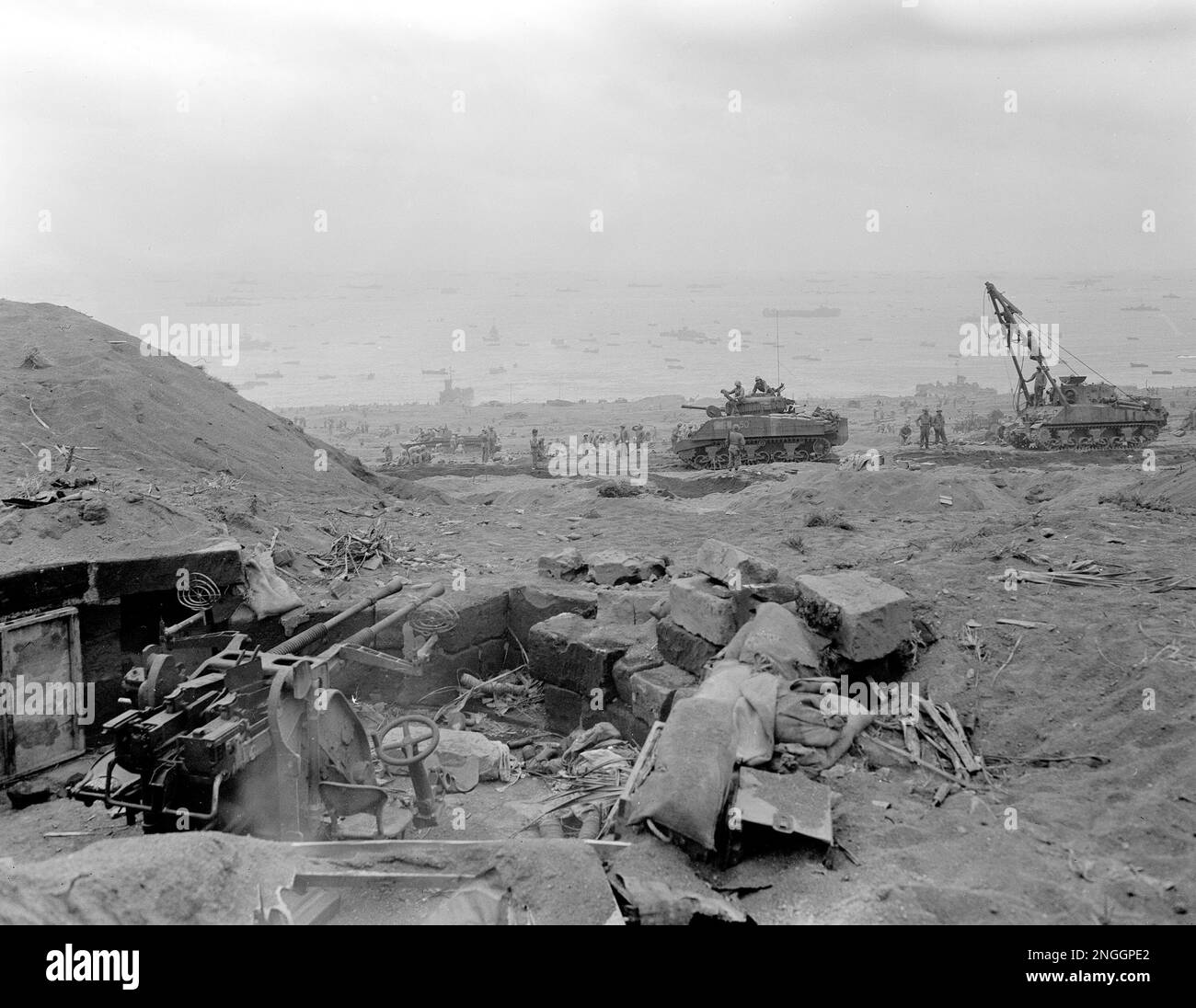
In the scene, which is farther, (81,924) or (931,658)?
(931,658)

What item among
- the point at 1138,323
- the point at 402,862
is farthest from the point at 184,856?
the point at 1138,323

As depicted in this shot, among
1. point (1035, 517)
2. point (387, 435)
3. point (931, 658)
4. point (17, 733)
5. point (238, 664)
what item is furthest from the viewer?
point (387, 435)

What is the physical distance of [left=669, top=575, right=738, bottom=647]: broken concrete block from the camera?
714cm

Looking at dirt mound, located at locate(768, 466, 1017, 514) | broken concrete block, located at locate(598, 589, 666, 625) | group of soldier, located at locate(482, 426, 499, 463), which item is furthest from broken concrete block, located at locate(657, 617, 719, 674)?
group of soldier, located at locate(482, 426, 499, 463)

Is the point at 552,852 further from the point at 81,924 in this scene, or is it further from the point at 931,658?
the point at 931,658

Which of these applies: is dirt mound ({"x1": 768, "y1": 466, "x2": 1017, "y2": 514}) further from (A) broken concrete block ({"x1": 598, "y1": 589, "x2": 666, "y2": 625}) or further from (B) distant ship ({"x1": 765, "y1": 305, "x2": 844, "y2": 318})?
(B) distant ship ({"x1": 765, "y1": 305, "x2": 844, "y2": 318})

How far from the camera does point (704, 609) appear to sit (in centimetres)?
730

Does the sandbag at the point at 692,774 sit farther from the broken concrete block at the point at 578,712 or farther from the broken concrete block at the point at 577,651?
the broken concrete block at the point at 577,651

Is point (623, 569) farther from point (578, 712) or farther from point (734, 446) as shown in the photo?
point (734, 446)

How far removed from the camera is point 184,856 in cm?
346

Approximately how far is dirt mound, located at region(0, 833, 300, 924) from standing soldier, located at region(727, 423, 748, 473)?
69.8ft

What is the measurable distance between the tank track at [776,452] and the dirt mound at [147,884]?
22536 millimetres

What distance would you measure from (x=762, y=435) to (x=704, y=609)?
19.5m
